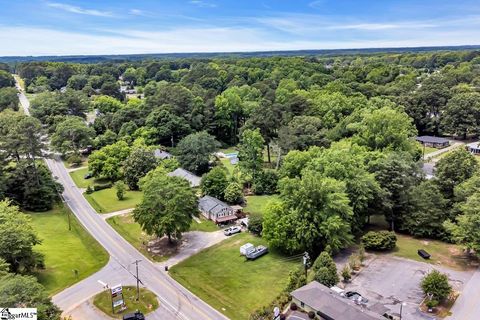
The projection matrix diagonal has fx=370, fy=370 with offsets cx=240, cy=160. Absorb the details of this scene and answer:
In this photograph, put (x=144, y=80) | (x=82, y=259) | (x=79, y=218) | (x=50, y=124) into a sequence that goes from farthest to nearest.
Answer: (x=144, y=80)
(x=50, y=124)
(x=79, y=218)
(x=82, y=259)

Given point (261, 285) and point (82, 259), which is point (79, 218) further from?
point (261, 285)

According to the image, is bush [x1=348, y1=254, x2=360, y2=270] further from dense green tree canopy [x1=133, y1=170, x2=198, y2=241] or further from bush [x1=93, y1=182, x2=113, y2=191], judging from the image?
bush [x1=93, y1=182, x2=113, y2=191]

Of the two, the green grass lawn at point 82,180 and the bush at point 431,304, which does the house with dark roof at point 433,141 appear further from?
the green grass lawn at point 82,180

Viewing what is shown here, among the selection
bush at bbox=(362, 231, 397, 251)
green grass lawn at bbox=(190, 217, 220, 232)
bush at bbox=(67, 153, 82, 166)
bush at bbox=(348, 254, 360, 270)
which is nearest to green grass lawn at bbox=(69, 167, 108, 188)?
bush at bbox=(67, 153, 82, 166)

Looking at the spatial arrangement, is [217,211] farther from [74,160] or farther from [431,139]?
[431,139]

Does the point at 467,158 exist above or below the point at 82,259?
above

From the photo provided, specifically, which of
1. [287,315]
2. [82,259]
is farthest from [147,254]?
[287,315]
